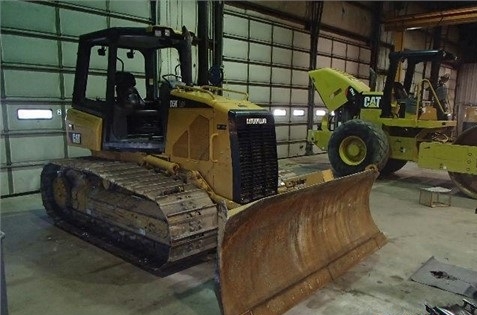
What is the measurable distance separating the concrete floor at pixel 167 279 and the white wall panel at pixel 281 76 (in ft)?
22.6

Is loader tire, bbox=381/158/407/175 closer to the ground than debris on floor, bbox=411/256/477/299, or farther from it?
farther from it

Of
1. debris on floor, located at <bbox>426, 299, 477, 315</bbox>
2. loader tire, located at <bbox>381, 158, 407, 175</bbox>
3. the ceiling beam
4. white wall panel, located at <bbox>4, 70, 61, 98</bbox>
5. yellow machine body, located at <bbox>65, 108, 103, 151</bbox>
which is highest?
the ceiling beam

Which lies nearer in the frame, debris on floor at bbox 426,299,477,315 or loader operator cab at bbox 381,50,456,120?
debris on floor at bbox 426,299,477,315

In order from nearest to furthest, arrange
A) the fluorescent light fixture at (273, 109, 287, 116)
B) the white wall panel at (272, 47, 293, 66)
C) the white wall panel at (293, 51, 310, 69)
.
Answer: the white wall panel at (272, 47, 293, 66) → the fluorescent light fixture at (273, 109, 287, 116) → the white wall panel at (293, 51, 310, 69)

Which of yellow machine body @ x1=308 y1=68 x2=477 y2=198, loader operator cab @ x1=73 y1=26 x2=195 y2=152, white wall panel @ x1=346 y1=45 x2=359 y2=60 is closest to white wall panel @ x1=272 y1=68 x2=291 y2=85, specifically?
yellow machine body @ x1=308 y1=68 x2=477 y2=198

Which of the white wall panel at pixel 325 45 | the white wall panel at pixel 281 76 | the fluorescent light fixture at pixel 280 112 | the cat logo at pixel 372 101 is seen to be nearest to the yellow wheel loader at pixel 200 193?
the cat logo at pixel 372 101

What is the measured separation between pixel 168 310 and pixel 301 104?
10288 millimetres

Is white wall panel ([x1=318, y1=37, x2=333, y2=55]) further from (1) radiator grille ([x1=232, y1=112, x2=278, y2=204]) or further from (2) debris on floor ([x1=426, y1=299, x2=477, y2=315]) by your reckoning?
(2) debris on floor ([x1=426, y1=299, x2=477, y2=315])

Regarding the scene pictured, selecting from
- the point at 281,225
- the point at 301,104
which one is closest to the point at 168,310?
the point at 281,225

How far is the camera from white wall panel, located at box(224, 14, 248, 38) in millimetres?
9602

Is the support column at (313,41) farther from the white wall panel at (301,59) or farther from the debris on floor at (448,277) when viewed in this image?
the debris on floor at (448,277)

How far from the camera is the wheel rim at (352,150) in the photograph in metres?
7.61

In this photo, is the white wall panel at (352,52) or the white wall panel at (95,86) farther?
the white wall panel at (352,52)

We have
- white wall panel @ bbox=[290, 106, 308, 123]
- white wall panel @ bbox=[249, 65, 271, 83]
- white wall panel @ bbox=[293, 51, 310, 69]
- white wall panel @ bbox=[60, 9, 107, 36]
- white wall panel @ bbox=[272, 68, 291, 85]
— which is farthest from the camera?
white wall panel @ bbox=[290, 106, 308, 123]
